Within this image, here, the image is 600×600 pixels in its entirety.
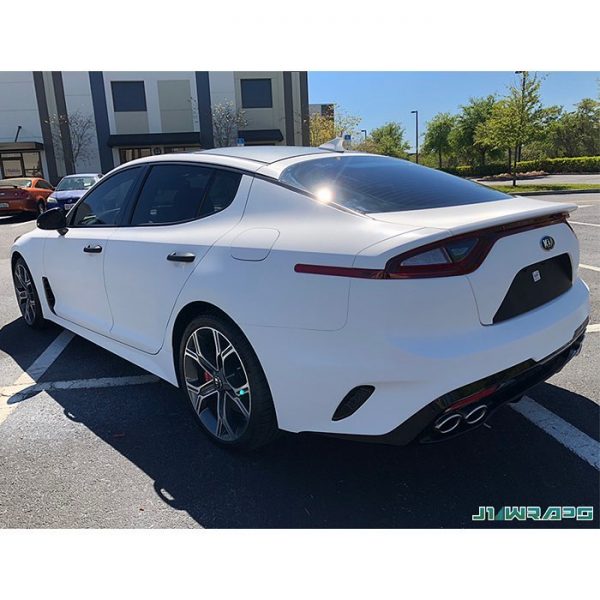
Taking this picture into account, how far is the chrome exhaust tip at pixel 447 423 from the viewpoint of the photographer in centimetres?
211

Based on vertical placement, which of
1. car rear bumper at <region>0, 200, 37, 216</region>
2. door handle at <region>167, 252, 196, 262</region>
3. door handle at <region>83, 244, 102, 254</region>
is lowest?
car rear bumper at <region>0, 200, 37, 216</region>

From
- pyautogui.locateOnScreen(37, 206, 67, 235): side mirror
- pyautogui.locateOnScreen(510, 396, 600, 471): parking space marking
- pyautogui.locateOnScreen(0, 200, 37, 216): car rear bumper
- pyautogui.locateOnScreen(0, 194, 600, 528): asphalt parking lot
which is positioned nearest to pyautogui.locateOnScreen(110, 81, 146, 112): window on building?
pyautogui.locateOnScreen(0, 200, 37, 216): car rear bumper

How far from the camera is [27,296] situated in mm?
4914

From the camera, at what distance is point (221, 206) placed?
285 cm

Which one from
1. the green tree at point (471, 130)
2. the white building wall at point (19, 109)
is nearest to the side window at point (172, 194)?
the white building wall at point (19, 109)

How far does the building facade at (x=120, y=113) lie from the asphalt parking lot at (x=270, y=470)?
29.7 meters

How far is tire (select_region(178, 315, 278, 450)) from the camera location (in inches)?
98.3

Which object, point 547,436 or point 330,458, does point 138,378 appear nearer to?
point 330,458

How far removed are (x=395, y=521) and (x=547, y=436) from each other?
1.10 meters

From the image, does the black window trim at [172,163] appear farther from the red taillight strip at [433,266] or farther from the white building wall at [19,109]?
the white building wall at [19,109]

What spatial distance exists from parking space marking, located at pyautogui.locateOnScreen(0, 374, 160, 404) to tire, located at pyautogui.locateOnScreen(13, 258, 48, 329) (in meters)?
1.08

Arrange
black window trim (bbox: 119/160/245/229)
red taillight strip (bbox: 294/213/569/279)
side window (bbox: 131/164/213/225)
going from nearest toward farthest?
red taillight strip (bbox: 294/213/569/279), black window trim (bbox: 119/160/245/229), side window (bbox: 131/164/213/225)

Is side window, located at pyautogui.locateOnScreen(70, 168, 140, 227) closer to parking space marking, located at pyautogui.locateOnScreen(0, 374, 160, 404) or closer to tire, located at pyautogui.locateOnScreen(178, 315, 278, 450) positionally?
parking space marking, located at pyautogui.locateOnScreen(0, 374, 160, 404)
